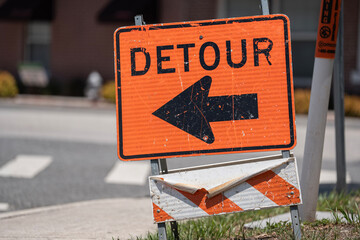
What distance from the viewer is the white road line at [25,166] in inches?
317

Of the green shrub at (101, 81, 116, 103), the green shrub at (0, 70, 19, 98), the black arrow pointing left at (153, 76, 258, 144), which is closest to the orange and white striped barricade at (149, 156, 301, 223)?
the black arrow pointing left at (153, 76, 258, 144)

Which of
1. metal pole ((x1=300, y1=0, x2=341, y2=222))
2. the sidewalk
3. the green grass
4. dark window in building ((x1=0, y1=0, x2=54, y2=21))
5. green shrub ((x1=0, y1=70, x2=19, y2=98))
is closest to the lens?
the green grass

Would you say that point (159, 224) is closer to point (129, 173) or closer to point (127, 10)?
point (129, 173)

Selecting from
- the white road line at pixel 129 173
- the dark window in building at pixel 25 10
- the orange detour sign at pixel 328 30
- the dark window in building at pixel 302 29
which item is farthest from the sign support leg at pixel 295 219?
the dark window in building at pixel 25 10

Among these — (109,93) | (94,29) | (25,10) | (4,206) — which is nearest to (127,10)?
(94,29)

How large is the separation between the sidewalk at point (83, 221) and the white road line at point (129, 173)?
3.99 ft

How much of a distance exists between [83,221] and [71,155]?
3.95 m

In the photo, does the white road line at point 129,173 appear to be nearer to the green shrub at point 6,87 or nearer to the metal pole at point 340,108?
the metal pole at point 340,108

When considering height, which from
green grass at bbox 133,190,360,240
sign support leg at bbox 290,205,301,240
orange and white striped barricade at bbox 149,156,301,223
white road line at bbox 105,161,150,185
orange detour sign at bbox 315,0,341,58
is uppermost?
orange detour sign at bbox 315,0,341,58

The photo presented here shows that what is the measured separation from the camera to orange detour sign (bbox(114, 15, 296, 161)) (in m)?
3.85

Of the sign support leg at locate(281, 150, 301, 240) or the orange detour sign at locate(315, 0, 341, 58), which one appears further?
the orange detour sign at locate(315, 0, 341, 58)

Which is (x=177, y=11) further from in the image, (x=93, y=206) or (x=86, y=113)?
(x=93, y=206)

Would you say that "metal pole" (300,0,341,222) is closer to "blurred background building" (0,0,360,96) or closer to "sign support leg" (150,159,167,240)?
"sign support leg" (150,159,167,240)

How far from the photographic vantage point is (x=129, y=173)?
8227 mm
